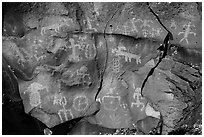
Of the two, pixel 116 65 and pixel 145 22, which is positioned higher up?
pixel 145 22

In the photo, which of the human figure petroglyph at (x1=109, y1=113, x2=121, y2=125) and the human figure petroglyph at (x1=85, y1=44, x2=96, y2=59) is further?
the human figure petroglyph at (x1=109, y1=113, x2=121, y2=125)

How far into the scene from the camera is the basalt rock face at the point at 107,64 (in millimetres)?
1860

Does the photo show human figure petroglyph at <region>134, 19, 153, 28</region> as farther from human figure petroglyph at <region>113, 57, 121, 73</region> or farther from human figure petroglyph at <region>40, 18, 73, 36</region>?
human figure petroglyph at <region>40, 18, 73, 36</region>

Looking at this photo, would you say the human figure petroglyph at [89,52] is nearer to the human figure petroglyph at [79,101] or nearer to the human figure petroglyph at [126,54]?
the human figure petroglyph at [126,54]

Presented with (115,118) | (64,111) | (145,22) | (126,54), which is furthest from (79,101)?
(145,22)

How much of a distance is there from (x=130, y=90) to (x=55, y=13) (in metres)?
0.60

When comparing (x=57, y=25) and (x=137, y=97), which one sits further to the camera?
(x=137, y=97)

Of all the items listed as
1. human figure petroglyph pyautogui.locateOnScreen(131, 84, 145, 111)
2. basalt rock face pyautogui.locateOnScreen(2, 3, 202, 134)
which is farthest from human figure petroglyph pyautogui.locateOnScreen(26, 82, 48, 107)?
human figure petroglyph pyautogui.locateOnScreen(131, 84, 145, 111)

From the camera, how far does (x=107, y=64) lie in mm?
1939

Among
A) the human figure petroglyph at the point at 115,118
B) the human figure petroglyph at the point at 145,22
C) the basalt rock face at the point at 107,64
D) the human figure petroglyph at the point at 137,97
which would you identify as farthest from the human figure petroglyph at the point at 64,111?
the human figure petroglyph at the point at 145,22

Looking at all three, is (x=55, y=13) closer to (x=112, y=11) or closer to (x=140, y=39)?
(x=112, y=11)

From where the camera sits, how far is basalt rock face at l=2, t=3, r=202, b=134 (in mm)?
1860

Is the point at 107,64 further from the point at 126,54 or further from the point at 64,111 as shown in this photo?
the point at 64,111

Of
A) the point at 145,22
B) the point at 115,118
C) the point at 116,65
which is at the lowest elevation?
the point at 115,118
